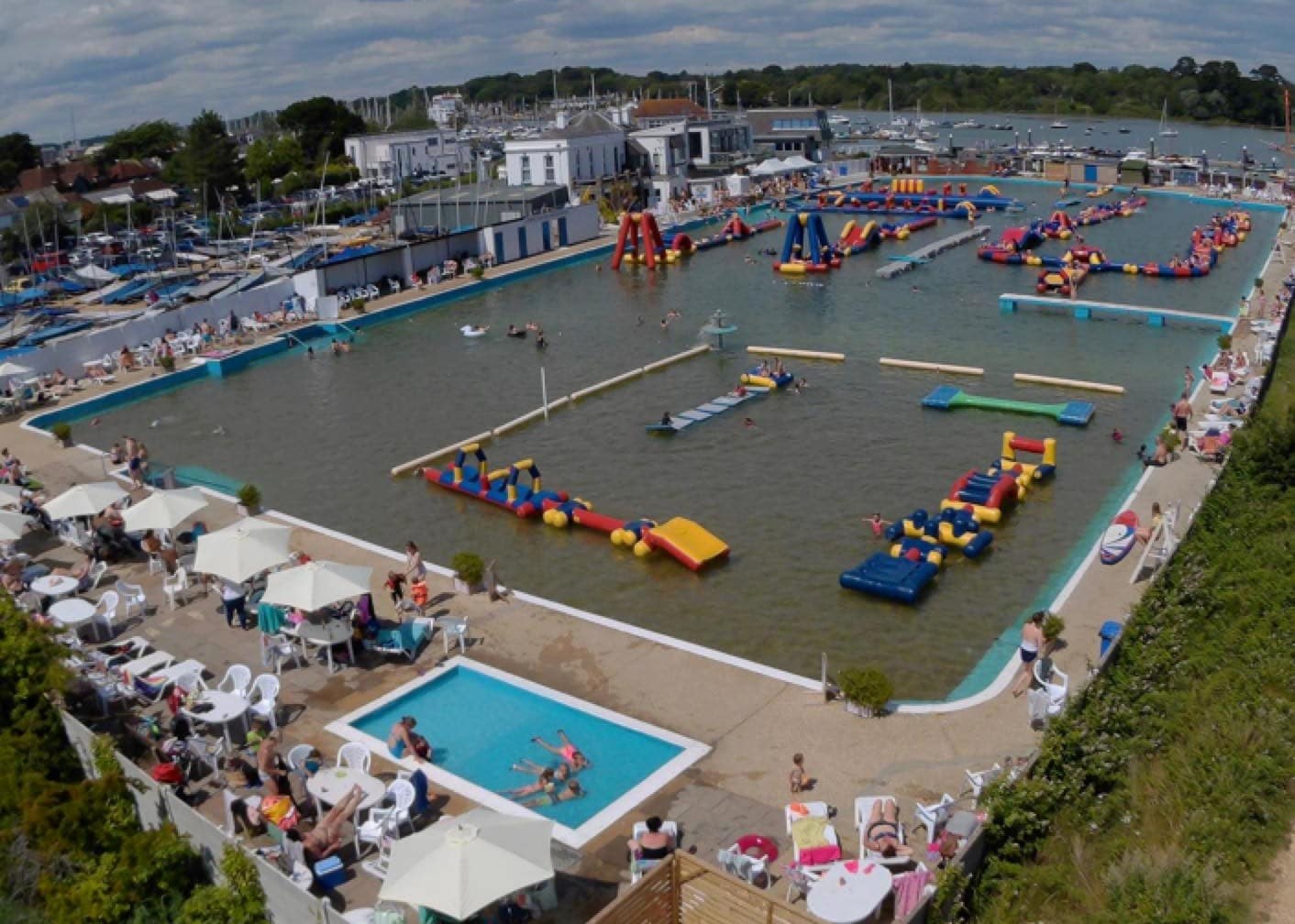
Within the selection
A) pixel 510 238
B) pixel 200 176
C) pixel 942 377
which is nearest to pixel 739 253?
pixel 510 238

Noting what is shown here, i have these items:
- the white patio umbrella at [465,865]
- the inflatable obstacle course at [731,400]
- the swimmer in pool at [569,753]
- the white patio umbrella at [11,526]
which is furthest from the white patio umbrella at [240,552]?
the inflatable obstacle course at [731,400]

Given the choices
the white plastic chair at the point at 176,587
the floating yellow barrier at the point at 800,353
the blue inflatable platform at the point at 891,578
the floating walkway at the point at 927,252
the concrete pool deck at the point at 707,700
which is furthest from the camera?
the floating walkway at the point at 927,252

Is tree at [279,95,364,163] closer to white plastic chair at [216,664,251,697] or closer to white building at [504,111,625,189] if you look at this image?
white building at [504,111,625,189]

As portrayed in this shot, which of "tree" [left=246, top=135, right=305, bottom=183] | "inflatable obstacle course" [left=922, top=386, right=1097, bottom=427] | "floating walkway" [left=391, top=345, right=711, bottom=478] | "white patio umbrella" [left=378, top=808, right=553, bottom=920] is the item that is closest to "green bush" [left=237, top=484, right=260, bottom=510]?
"floating walkway" [left=391, top=345, right=711, bottom=478]

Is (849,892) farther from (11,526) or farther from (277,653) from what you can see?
(11,526)

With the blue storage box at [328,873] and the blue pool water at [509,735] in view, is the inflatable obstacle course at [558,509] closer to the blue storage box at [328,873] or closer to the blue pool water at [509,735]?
the blue pool water at [509,735]
